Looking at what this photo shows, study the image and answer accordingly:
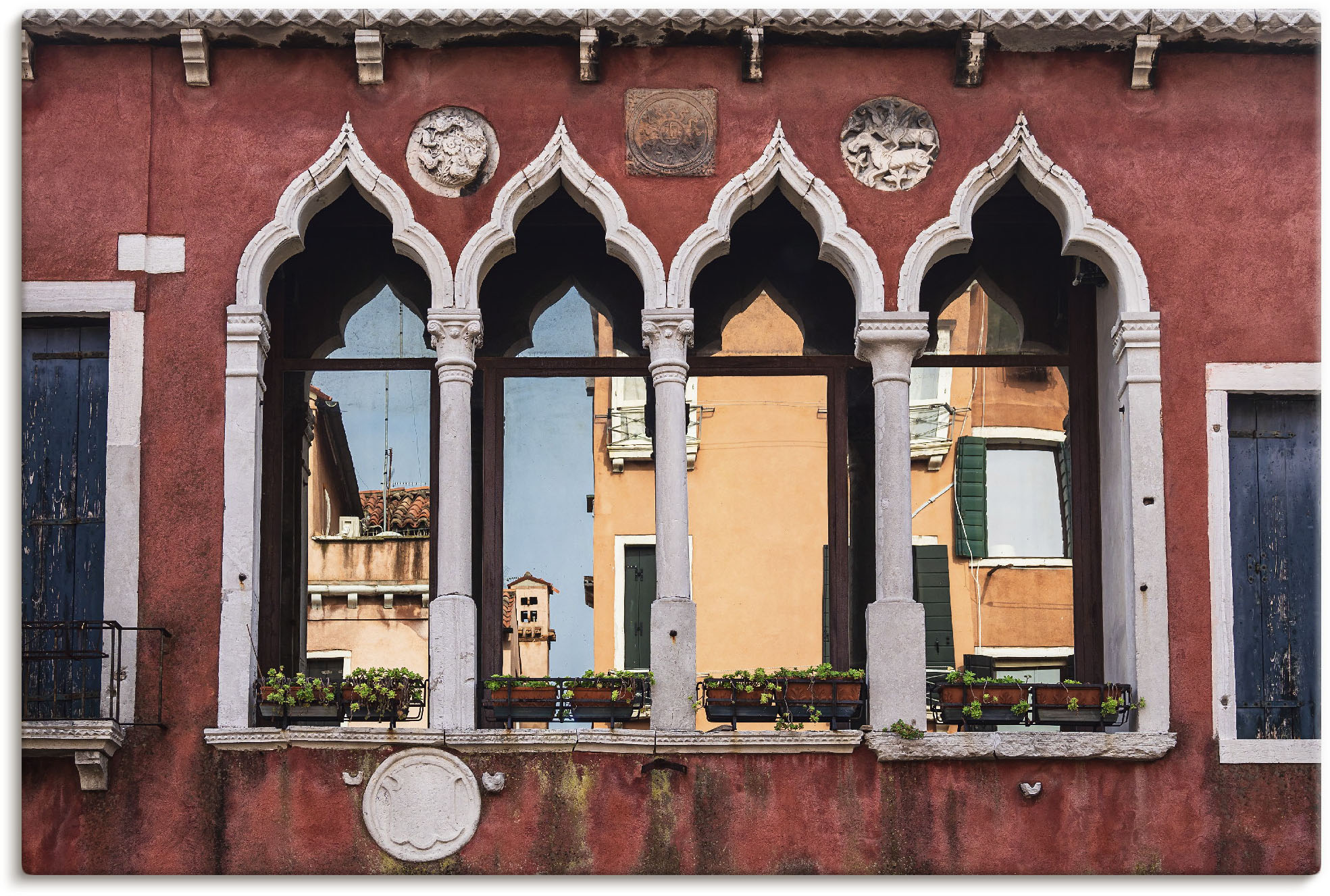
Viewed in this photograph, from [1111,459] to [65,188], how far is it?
728 centimetres

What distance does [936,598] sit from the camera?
1719 cm

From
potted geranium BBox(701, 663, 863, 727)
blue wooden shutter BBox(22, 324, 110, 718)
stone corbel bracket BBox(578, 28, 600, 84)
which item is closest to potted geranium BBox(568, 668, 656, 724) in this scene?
potted geranium BBox(701, 663, 863, 727)

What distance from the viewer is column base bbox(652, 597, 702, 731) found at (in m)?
15.9

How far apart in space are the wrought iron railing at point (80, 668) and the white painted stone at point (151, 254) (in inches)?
93.6

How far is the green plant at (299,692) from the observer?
52.6 ft

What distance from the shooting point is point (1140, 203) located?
1680cm

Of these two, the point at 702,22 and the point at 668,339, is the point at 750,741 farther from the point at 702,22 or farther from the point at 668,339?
the point at 702,22

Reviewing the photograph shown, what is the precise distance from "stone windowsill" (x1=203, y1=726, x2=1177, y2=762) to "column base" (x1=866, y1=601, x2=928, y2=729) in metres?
0.17

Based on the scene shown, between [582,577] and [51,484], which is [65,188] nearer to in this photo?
[51,484]

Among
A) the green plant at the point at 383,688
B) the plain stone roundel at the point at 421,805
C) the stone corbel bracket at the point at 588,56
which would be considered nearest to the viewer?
the plain stone roundel at the point at 421,805

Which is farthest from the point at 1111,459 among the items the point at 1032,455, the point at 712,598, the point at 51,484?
the point at 51,484

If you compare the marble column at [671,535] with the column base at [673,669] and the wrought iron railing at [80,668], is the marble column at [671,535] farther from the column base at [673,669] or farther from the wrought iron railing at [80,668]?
the wrought iron railing at [80,668]

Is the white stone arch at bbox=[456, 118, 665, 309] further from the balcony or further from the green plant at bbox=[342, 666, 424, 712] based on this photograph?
the balcony

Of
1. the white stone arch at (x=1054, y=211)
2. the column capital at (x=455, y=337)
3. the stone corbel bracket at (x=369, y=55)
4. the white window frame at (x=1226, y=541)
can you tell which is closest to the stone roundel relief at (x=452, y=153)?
the stone corbel bracket at (x=369, y=55)
